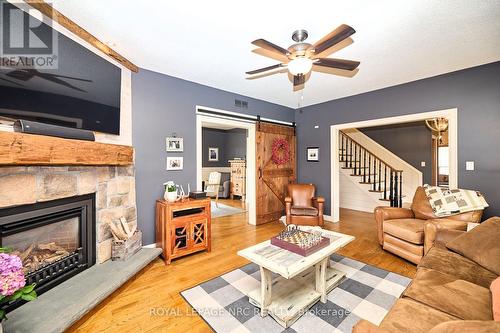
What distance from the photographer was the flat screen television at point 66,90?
1509mm

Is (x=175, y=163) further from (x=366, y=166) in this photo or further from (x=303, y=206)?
(x=366, y=166)

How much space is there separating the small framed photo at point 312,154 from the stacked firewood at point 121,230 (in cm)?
381

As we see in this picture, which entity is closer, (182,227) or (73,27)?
(73,27)

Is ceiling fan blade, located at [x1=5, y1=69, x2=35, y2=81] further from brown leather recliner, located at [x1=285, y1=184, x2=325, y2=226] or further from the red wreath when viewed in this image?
the red wreath

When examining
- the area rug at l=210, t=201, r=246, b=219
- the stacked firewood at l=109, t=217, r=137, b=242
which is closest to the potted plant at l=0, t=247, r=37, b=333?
the stacked firewood at l=109, t=217, r=137, b=242

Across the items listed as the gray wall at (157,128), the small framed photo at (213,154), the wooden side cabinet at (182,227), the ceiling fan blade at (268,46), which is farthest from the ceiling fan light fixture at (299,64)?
the small framed photo at (213,154)

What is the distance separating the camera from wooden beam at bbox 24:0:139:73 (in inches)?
67.2

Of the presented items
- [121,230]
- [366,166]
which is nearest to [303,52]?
[121,230]

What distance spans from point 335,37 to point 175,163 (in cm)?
262

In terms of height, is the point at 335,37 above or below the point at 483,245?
above

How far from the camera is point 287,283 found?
6.94 feet

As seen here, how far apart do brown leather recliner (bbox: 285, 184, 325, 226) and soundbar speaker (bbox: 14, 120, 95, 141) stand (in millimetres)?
3085

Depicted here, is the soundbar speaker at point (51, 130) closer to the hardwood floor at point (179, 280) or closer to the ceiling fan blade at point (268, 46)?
the hardwood floor at point (179, 280)

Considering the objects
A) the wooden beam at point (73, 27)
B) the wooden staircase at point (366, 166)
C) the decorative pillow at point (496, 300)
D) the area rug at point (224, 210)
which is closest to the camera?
the decorative pillow at point (496, 300)
